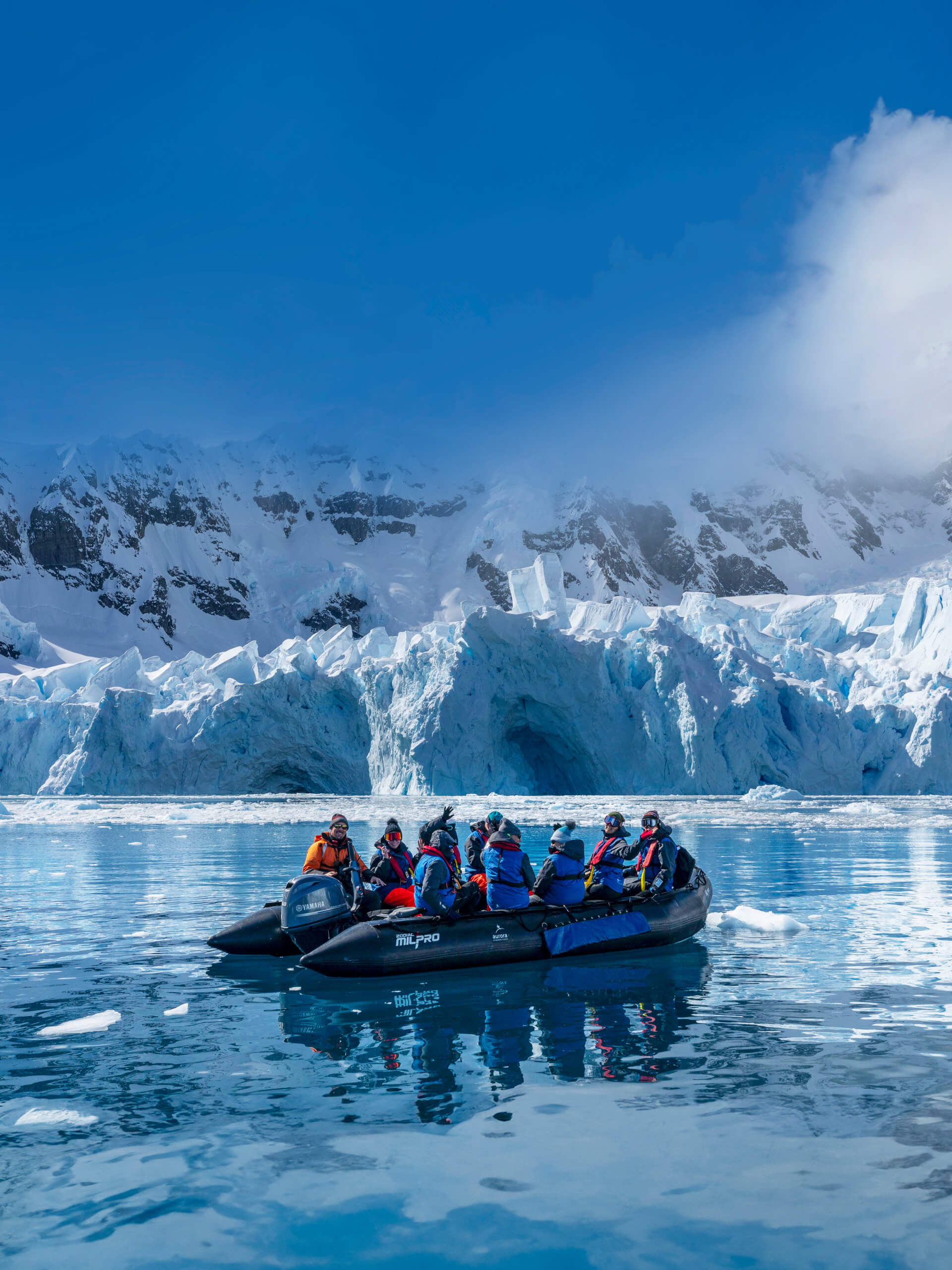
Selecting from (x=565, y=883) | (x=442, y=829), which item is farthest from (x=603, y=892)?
(x=442, y=829)

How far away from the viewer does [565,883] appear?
30.9ft

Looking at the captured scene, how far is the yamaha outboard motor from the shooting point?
28.6ft

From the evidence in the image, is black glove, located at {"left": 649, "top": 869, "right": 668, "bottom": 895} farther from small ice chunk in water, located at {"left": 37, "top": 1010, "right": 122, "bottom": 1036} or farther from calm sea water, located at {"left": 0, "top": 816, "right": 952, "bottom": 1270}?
small ice chunk in water, located at {"left": 37, "top": 1010, "right": 122, "bottom": 1036}

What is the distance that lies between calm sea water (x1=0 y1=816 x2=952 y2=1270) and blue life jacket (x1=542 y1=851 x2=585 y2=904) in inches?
23.2

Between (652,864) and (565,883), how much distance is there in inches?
53.3

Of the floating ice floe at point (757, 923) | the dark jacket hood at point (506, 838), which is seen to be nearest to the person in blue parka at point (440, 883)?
the dark jacket hood at point (506, 838)

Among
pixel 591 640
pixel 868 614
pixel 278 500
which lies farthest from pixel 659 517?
pixel 591 640

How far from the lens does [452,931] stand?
8.52 m

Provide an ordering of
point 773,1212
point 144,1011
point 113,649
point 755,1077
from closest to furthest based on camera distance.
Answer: point 773,1212 < point 755,1077 < point 144,1011 < point 113,649

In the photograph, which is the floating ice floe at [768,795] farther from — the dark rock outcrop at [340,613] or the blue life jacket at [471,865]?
the dark rock outcrop at [340,613]

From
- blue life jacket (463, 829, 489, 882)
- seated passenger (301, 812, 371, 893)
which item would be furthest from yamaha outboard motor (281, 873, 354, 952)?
blue life jacket (463, 829, 489, 882)

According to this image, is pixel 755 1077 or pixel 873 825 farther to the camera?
pixel 873 825

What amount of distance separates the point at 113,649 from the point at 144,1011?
8693cm

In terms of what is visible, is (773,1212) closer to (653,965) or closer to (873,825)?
(653,965)
